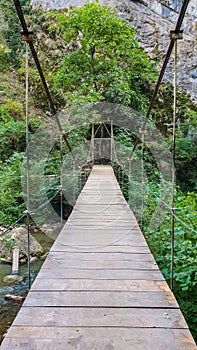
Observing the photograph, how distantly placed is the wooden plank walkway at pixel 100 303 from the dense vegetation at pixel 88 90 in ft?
1.28

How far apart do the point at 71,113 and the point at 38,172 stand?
1.36 m

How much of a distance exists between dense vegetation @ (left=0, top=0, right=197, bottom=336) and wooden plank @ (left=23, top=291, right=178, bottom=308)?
587 millimetres

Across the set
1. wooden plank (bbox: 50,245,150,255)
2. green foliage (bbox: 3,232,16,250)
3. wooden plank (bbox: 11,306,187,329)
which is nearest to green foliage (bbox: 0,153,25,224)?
green foliage (bbox: 3,232,16,250)

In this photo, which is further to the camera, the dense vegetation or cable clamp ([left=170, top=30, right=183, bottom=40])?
the dense vegetation

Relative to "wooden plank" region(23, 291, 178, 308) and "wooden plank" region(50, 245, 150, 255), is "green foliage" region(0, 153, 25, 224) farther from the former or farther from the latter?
"wooden plank" region(23, 291, 178, 308)

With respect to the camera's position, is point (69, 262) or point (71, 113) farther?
point (71, 113)

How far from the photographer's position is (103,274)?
3.70 feet

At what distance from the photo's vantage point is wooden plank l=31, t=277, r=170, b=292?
1004 mm

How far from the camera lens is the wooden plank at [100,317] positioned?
79 cm

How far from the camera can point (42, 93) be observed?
6957 millimetres

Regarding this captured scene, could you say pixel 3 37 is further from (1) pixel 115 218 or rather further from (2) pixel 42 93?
(1) pixel 115 218

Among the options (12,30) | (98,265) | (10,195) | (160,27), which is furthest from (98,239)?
(160,27)

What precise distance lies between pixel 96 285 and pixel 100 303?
127 mm

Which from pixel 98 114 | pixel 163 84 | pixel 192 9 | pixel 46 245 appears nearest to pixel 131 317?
pixel 46 245
